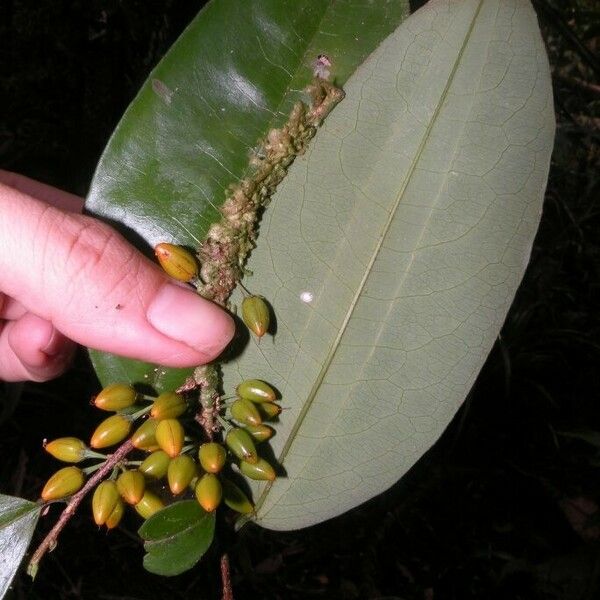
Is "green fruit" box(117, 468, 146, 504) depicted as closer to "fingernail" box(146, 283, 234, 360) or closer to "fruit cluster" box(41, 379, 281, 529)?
"fruit cluster" box(41, 379, 281, 529)

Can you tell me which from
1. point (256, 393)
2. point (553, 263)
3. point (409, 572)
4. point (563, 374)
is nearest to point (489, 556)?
point (409, 572)

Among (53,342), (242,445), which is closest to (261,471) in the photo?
(242,445)

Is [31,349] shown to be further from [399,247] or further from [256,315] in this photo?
[399,247]

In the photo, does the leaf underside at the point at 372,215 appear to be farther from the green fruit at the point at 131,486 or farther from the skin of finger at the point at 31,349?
the skin of finger at the point at 31,349

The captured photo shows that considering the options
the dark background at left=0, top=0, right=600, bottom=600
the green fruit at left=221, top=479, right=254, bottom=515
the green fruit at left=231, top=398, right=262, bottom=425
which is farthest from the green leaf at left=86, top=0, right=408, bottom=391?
the dark background at left=0, top=0, right=600, bottom=600

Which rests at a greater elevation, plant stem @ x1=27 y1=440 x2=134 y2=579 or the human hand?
the human hand

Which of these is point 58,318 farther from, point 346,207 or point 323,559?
point 323,559
